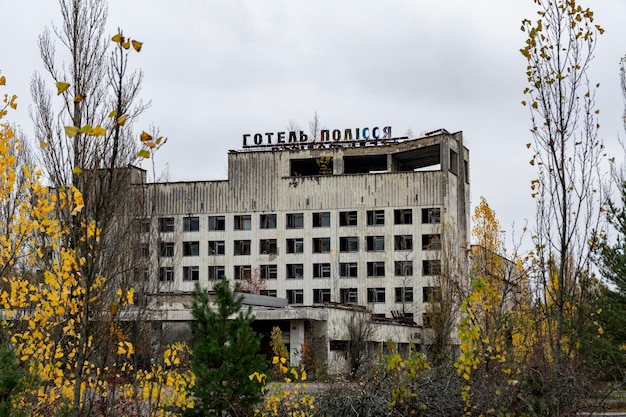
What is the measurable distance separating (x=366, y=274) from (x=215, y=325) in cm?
5561

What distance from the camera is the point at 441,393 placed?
48.8ft

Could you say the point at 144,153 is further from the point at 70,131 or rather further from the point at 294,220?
the point at 294,220

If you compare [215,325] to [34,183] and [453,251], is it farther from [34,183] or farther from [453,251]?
[453,251]

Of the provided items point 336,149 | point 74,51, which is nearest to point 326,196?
point 336,149

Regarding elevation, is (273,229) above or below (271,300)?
→ above

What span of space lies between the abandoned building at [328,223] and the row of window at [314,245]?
0.08m

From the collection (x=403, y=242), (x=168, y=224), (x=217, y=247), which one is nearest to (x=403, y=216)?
(x=403, y=242)

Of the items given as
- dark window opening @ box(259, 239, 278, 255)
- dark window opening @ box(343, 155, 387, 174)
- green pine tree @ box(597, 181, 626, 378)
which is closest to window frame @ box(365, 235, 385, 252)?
dark window opening @ box(343, 155, 387, 174)

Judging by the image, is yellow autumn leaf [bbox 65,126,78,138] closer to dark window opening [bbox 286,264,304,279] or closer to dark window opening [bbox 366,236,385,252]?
dark window opening [bbox 366,236,385,252]

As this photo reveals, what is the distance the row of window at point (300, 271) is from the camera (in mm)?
67688

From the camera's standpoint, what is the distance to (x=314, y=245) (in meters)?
70.1

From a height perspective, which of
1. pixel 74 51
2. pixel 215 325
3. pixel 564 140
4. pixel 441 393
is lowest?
pixel 441 393

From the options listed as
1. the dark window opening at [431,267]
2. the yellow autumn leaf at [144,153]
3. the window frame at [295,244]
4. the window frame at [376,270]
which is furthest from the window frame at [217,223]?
the yellow autumn leaf at [144,153]

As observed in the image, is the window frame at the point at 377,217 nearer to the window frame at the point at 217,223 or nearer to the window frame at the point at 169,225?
the window frame at the point at 217,223
